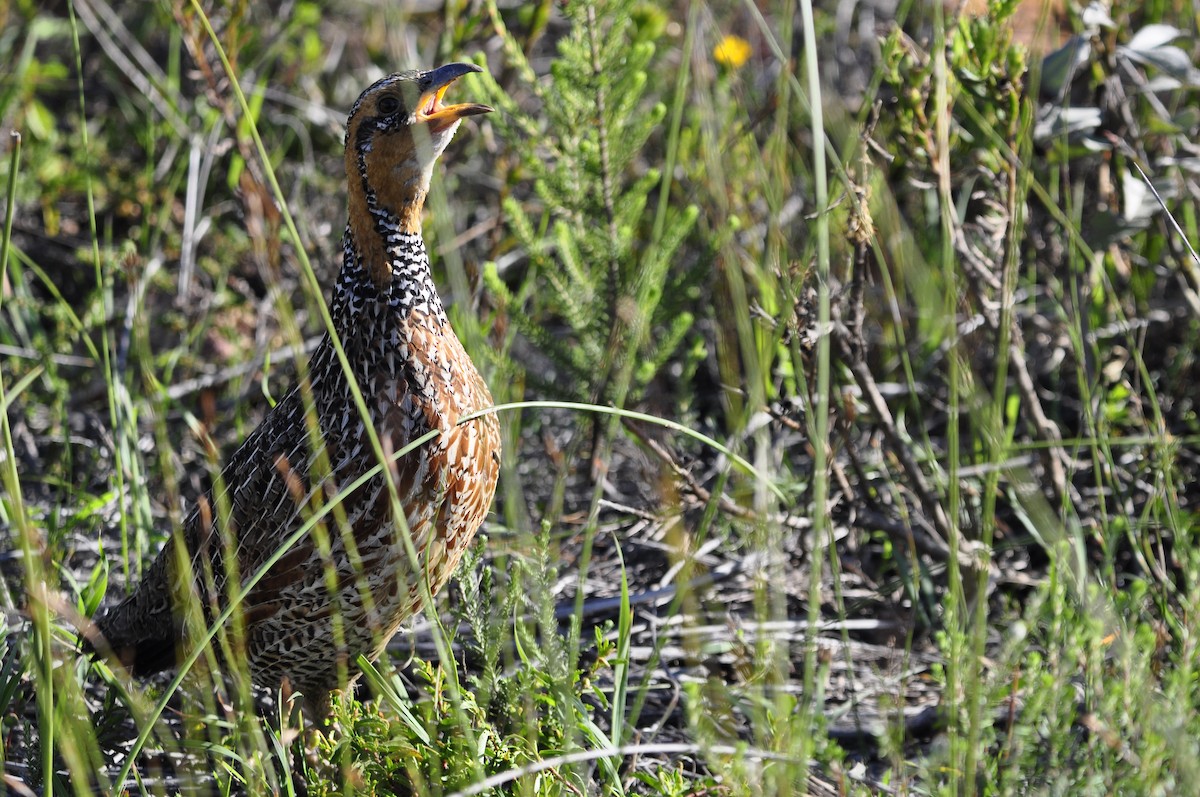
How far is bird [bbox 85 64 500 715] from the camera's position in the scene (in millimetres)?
2660

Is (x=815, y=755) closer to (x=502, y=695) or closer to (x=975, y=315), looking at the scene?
(x=502, y=695)

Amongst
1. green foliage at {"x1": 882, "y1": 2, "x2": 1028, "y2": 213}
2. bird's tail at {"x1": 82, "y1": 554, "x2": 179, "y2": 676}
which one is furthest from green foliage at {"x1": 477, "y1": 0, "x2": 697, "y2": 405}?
bird's tail at {"x1": 82, "y1": 554, "x2": 179, "y2": 676}

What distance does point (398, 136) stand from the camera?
2.75 m

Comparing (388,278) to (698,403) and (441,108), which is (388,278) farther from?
(698,403)

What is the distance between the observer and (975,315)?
3762 millimetres

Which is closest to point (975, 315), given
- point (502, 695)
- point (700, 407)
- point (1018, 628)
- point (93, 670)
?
point (700, 407)

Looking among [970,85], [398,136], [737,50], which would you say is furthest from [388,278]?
[737,50]

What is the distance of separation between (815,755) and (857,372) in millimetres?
1112

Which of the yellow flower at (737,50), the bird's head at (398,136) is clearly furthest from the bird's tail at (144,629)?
the yellow flower at (737,50)

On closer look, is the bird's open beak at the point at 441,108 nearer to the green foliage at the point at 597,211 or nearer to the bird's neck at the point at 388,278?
the bird's neck at the point at 388,278

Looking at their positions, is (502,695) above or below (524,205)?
below

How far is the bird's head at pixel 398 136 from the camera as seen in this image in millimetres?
2740

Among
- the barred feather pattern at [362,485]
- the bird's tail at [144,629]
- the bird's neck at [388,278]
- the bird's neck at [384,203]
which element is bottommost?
the bird's tail at [144,629]

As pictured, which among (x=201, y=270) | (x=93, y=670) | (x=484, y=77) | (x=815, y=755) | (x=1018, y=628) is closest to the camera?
(x=1018, y=628)
